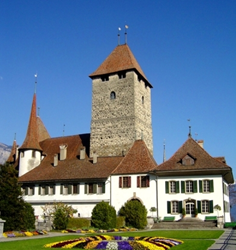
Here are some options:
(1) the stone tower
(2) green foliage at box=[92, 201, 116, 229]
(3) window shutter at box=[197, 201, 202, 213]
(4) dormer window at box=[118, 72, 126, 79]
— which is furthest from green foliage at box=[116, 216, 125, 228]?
(4) dormer window at box=[118, 72, 126, 79]

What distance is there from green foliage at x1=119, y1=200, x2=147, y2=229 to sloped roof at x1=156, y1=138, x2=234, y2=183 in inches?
157

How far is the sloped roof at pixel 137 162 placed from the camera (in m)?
43.0

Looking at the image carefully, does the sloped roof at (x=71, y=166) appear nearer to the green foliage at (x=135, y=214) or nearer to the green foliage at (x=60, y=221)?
the green foliage at (x=135, y=214)

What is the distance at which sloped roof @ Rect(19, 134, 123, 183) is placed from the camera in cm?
4550

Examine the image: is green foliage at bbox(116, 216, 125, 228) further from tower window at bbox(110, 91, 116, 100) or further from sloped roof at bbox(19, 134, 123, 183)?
tower window at bbox(110, 91, 116, 100)

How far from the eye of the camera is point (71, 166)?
159ft

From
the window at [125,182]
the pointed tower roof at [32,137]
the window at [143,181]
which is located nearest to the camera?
the window at [143,181]

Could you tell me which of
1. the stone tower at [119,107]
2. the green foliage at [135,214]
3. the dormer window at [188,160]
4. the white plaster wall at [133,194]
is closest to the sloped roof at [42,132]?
the stone tower at [119,107]

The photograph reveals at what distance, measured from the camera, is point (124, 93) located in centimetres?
5178

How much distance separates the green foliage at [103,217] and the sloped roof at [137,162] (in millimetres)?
6307

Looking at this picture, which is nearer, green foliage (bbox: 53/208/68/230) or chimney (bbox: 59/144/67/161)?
green foliage (bbox: 53/208/68/230)

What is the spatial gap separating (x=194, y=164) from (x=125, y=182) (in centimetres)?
794

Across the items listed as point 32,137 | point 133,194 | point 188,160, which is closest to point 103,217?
point 133,194

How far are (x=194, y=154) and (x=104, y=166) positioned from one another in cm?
1087
